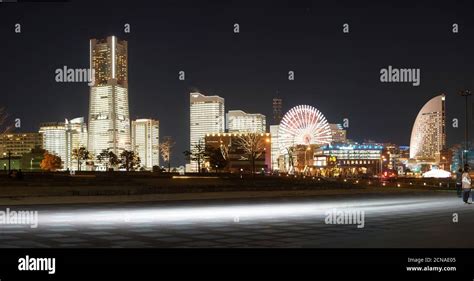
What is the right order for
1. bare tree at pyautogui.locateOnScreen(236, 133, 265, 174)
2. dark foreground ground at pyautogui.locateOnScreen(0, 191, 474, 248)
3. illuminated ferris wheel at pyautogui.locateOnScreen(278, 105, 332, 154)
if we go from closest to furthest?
dark foreground ground at pyautogui.locateOnScreen(0, 191, 474, 248) < illuminated ferris wheel at pyautogui.locateOnScreen(278, 105, 332, 154) < bare tree at pyautogui.locateOnScreen(236, 133, 265, 174)

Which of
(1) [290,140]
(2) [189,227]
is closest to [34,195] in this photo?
(2) [189,227]

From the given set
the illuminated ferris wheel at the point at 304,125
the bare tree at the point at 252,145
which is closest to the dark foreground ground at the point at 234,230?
the illuminated ferris wheel at the point at 304,125

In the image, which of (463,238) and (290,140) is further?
(290,140)

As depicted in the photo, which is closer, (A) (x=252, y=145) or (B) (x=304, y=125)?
(B) (x=304, y=125)

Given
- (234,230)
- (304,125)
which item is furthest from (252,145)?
(234,230)

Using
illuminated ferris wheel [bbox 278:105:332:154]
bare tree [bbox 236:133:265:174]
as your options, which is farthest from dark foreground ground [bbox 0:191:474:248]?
bare tree [bbox 236:133:265:174]

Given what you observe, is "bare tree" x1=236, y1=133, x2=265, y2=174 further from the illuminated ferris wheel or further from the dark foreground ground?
the dark foreground ground

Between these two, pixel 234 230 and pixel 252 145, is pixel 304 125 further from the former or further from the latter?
pixel 234 230

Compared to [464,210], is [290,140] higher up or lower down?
higher up

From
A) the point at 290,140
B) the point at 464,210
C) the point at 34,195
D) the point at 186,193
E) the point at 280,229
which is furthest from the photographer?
the point at 290,140

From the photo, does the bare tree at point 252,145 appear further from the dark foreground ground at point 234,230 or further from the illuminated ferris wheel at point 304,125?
the dark foreground ground at point 234,230

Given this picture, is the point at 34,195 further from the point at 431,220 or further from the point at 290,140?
the point at 290,140
